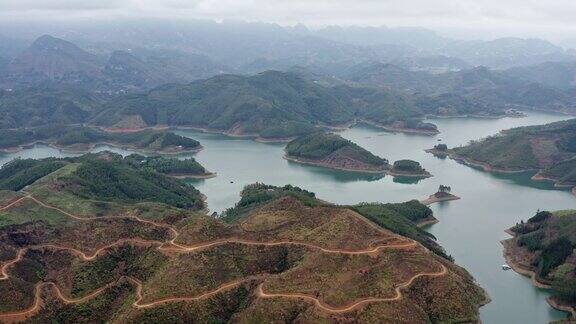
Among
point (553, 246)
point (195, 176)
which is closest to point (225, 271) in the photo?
point (553, 246)

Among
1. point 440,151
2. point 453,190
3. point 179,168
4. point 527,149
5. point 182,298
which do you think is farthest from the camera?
point 440,151

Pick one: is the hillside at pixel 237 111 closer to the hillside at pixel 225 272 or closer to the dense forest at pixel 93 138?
the dense forest at pixel 93 138

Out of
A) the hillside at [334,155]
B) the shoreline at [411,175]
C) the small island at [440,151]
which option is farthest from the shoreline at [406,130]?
the shoreline at [411,175]

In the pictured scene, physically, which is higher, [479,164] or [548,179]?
[548,179]

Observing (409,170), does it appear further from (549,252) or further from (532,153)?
(549,252)

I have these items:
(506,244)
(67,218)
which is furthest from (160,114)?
(506,244)

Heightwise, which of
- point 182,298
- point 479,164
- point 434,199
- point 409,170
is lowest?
point 409,170

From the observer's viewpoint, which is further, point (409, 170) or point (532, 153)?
point (532, 153)
